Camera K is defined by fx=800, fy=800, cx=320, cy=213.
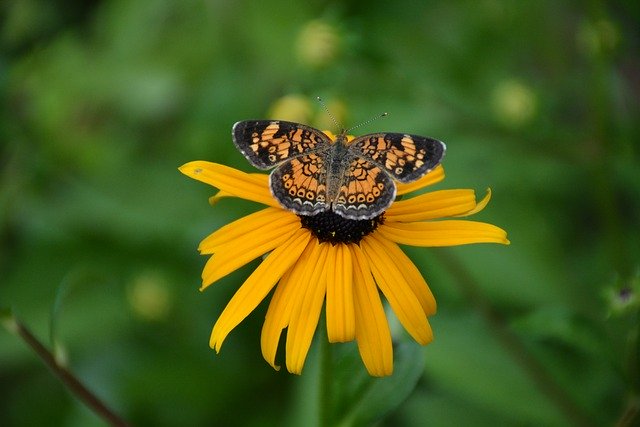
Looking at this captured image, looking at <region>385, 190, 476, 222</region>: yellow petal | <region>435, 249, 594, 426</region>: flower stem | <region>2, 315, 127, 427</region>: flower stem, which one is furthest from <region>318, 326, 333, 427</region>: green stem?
<region>435, 249, 594, 426</region>: flower stem

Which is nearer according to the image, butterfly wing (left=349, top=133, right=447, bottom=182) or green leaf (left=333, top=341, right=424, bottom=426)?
butterfly wing (left=349, top=133, right=447, bottom=182)

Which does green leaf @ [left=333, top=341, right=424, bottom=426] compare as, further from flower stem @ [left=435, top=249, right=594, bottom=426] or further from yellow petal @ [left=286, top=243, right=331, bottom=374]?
flower stem @ [left=435, top=249, right=594, bottom=426]

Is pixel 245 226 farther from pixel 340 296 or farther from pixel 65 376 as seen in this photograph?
pixel 65 376

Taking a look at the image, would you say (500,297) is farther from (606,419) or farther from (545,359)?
(606,419)

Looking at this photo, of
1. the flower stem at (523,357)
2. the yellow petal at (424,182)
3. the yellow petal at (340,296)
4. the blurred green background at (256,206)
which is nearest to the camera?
the yellow petal at (340,296)

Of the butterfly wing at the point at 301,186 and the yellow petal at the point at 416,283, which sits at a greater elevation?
the butterfly wing at the point at 301,186

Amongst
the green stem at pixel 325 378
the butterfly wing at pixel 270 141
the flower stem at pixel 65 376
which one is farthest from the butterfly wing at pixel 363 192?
the flower stem at pixel 65 376

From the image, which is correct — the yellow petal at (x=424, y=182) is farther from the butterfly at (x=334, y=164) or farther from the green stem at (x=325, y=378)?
the green stem at (x=325, y=378)

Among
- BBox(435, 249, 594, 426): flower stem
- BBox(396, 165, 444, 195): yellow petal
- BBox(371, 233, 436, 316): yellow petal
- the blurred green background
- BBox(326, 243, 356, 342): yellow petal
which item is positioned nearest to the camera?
BBox(326, 243, 356, 342): yellow petal

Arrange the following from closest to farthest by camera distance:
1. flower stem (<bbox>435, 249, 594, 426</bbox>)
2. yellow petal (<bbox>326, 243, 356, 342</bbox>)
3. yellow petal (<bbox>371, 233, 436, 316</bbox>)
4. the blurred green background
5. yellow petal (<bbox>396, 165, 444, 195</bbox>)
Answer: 1. yellow petal (<bbox>326, 243, 356, 342</bbox>)
2. yellow petal (<bbox>371, 233, 436, 316</bbox>)
3. yellow petal (<bbox>396, 165, 444, 195</bbox>)
4. flower stem (<bbox>435, 249, 594, 426</bbox>)
5. the blurred green background
